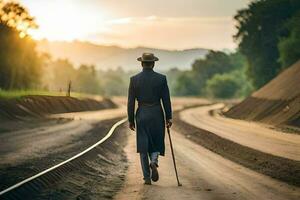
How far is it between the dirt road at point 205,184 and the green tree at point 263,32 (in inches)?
2048

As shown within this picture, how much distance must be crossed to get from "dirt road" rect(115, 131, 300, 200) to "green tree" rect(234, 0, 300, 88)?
5202cm

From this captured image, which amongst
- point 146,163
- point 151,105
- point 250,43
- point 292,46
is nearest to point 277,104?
point 292,46

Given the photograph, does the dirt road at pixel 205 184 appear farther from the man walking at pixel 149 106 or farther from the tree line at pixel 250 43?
the tree line at pixel 250 43

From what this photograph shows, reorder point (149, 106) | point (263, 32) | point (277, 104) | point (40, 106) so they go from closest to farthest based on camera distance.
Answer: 1. point (149, 106)
2. point (277, 104)
3. point (40, 106)
4. point (263, 32)

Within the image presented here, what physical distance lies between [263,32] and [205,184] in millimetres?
59506

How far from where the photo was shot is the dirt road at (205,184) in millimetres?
9398

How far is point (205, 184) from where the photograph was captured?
421 inches

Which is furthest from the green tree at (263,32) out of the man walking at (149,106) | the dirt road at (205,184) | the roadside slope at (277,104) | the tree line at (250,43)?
the man walking at (149,106)

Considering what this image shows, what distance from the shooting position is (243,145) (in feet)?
68.2

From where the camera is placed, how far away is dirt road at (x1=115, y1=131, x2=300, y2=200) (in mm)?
9398

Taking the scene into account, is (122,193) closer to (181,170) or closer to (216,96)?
(181,170)

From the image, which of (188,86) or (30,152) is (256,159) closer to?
(30,152)

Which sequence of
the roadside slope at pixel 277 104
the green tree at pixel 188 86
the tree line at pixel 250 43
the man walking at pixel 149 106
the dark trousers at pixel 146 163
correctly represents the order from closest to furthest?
the dark trousers at pixel 146 163
the man walking at pixel 149 106
the roadside slope at pixel 277 104
the tree line at pixel 250 43
the green tree at pixel 188 86

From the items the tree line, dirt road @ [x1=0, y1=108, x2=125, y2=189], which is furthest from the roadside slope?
dirt road @ [x1=0, y1=108, x2=125, y2=189]
